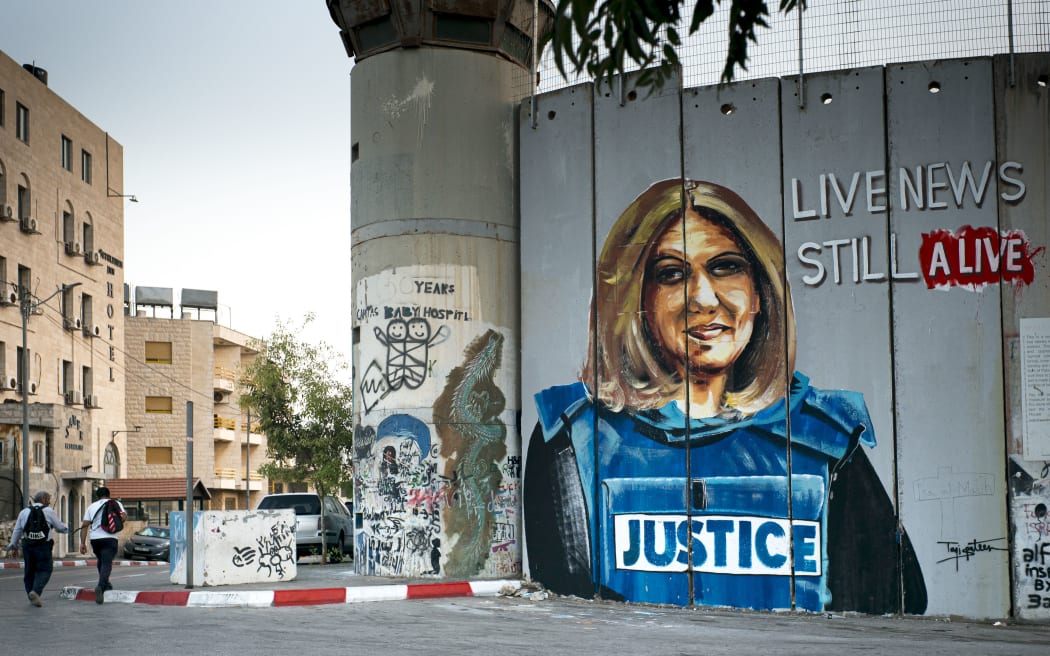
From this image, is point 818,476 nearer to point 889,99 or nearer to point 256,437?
point 889,99

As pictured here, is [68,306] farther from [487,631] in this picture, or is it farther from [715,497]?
[487,631]

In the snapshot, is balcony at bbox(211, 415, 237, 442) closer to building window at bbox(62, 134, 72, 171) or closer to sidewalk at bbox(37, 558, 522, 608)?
building window at bbox(62, 134, 72, 171)

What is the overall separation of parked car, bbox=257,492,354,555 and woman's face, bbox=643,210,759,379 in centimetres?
1396

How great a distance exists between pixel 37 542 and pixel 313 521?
40.7 feet

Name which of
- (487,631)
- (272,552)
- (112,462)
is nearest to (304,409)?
(272,552)

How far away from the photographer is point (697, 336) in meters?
16.8

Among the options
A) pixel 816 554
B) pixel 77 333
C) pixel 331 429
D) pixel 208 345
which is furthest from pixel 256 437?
pixel 816 554

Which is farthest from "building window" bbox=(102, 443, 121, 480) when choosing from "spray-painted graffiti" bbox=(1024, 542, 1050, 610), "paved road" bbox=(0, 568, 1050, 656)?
"spray-painted graffiti" bbox=(1024, 542, 1050, 610)

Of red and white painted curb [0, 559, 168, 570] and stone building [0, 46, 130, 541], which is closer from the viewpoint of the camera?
red and white painted curb [0, 559, 168, 570]

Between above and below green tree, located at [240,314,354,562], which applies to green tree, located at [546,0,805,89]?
above

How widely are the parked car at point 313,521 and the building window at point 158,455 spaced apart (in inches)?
1736

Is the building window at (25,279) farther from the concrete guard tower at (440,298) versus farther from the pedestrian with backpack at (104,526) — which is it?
the pedestrian with backpack at (104,526)

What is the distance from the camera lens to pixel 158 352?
74000 millimetres

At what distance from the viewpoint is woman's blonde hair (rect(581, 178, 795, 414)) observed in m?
16.3
